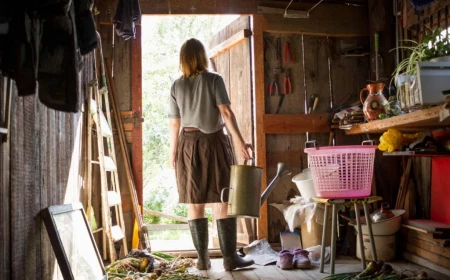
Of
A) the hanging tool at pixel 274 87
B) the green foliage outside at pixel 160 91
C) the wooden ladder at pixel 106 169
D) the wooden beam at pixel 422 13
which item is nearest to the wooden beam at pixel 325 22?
the hanging tool at pixel 274 87

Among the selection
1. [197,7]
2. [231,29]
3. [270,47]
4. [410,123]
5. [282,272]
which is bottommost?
[282,272]

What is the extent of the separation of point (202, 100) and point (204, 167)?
52 cm

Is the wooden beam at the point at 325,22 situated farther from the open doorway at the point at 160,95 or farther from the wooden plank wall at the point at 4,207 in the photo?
the open doorway at the point at 160,95

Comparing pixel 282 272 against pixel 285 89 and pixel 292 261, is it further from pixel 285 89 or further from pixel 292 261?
pixel 285 89

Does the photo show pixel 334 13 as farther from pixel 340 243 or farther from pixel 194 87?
pixel 340 243

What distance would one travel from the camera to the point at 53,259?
278 cm

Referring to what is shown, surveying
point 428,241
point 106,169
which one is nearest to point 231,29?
point 106,169

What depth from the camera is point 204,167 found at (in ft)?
12.9

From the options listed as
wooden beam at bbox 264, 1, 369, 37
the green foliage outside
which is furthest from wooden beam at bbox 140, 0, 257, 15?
the green foliage outside

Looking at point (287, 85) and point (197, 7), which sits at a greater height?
point (197, 7)

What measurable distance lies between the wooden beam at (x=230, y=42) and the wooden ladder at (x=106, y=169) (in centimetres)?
142

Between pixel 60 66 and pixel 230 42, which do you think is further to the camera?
pixel 230 42

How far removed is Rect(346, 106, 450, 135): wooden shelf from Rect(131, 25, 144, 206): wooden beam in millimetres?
1961

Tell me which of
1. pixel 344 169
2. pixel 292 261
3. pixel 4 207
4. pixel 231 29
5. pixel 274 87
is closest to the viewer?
pixel 4 207
